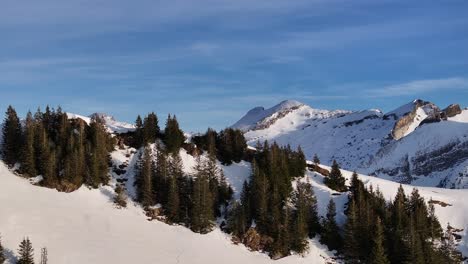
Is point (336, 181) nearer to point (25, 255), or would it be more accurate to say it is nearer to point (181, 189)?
point (181, 189)

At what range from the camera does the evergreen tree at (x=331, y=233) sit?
9144 cm

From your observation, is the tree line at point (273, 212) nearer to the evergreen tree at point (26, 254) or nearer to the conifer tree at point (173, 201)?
the conifer tree at point (173, 201)

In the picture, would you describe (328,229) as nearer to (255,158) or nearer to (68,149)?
(255,158)

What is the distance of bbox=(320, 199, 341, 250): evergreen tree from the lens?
91.4 m

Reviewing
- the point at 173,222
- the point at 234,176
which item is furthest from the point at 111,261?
the point at 234,176

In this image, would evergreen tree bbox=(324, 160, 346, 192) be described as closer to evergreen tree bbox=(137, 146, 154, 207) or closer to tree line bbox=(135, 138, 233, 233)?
tree line bbox=(135, 138, 233, 233)

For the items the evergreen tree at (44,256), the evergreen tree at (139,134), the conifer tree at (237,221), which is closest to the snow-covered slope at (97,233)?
the evergreen tree at (44,256)

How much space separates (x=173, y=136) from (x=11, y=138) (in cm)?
2944

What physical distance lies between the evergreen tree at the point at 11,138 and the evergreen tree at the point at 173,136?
26775 mm

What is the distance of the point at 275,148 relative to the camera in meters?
110

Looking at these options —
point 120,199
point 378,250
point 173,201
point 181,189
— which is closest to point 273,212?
point 181,189

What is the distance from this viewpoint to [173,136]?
10575 centimetres

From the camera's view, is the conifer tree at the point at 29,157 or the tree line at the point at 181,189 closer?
the tree line at the point at 181,189

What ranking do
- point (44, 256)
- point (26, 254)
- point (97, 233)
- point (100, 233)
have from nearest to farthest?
1. point (26, 254)
2. point (44, 256)
3. point (97, 233)
4. point (100, 233)
